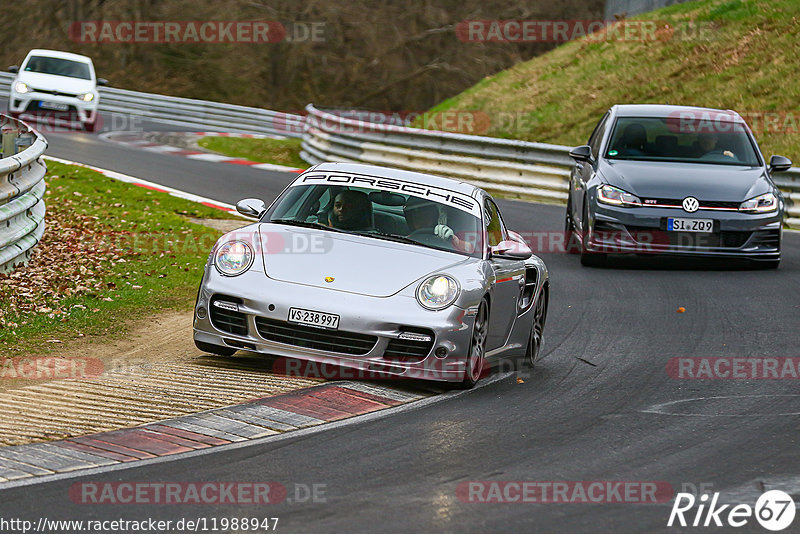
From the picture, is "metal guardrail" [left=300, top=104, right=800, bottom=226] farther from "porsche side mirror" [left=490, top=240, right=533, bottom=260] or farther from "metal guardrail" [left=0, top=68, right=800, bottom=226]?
"porsche side mirror" [left=490, top=240, right=533, bottom=260]

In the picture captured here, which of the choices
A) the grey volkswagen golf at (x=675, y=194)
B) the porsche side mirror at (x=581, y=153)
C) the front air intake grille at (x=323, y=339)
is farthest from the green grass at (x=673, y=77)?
the front air intake grille at (x=323, y=339)

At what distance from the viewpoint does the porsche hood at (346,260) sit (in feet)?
26.1

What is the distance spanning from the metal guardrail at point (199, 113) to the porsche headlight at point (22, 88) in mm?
5193

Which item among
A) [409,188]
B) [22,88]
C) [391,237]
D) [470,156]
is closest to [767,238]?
[409,188]

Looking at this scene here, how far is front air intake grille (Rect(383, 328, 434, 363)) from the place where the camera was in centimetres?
781

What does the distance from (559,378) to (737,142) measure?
6.99 metres

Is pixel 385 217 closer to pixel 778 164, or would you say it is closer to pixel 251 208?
pixel 251 208

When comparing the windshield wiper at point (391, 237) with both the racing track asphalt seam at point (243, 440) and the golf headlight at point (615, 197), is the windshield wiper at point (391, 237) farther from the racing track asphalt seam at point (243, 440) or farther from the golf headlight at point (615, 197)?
the golf headlight at point (615, 197)

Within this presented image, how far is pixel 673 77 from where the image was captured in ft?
90.7

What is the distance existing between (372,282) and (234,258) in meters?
0.92

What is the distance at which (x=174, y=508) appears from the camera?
5.25 metres

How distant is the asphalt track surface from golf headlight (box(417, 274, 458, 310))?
23.3 inches

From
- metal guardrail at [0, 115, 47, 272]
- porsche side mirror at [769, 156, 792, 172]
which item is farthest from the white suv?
porsche side mirror at [769, 156, 792, 172]

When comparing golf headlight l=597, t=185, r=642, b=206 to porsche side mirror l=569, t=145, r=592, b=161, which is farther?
porsche side mirror l=569, t=145, r=592, b=161
